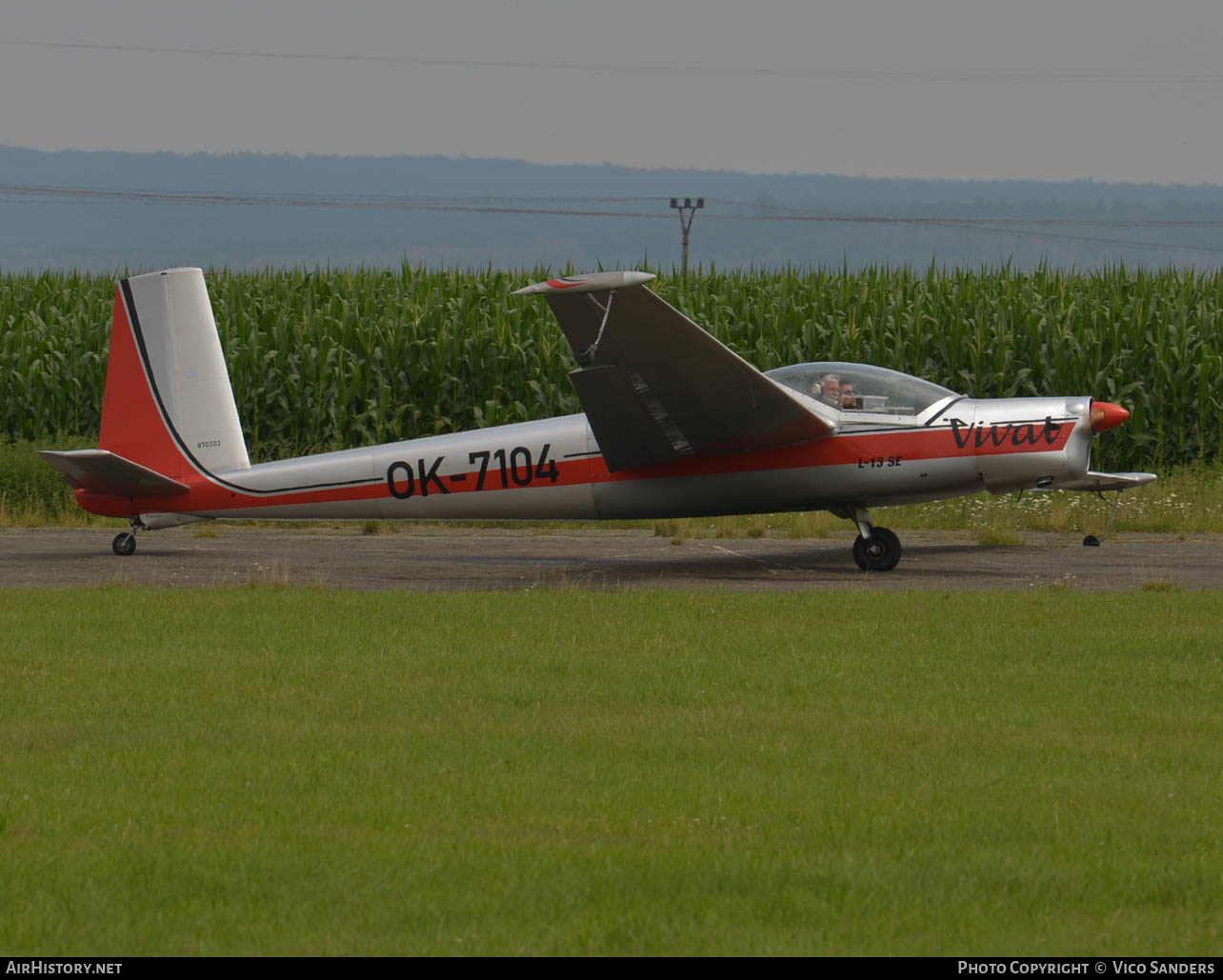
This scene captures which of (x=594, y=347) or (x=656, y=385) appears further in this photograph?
(x=656, y=385)

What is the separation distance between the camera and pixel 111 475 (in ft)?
51.9

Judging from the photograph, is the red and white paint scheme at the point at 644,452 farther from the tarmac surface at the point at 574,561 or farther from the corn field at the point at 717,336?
the corn field at the point at 717,336

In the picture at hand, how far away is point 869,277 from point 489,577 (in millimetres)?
13707

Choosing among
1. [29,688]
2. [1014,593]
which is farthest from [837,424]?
[29,688]

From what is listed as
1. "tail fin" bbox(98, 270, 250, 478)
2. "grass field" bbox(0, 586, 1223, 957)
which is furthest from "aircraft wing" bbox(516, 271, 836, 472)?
"tail fin" bbox(98, 270, 250, 478)

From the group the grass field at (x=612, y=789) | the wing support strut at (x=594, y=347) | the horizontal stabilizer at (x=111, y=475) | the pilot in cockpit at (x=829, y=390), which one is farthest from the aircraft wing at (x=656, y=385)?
the horizontal stabilizer at (x=111, y=475)

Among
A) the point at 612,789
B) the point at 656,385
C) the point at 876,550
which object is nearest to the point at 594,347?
the point at 656,385

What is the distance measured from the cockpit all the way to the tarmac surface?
5.42ft

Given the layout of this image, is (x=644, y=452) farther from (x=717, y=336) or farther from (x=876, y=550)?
(x=717, y=336)

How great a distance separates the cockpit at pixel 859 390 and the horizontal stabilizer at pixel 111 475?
649cm

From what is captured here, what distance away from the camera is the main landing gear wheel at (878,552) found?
15133 mm

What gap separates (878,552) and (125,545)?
822 centimetres

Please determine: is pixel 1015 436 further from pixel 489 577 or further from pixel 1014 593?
pixel 489 577

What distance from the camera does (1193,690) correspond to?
8.33 m
